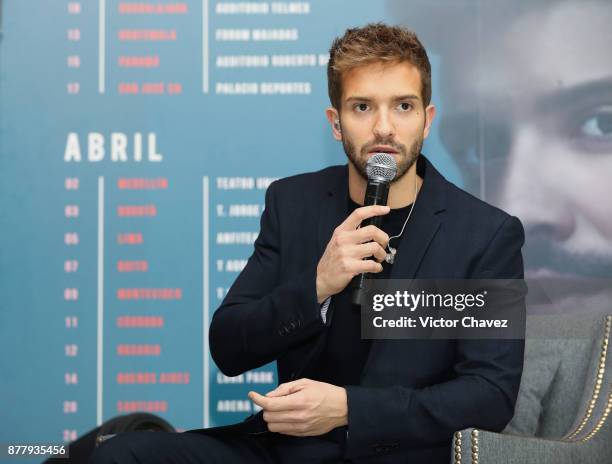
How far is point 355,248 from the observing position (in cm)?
183

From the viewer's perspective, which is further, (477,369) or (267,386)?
(267,386)

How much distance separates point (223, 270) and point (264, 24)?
999 mm

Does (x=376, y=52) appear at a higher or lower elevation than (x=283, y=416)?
higher

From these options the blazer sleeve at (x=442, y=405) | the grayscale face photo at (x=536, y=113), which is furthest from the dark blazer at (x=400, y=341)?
the grayscale face photo at (x=536, y=113)

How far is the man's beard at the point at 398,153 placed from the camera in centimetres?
208

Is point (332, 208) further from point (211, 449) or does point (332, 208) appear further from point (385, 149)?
point (211, 449)

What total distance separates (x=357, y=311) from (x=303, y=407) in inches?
14.3

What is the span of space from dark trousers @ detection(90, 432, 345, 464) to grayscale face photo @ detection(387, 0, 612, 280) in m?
1.55

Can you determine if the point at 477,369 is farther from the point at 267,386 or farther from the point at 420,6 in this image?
the point at 420,6

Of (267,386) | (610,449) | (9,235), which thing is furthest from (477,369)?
(9,235)

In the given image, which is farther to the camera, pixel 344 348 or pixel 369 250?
pixel 344 348

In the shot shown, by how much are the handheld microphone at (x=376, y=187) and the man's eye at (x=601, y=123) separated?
1535 mm

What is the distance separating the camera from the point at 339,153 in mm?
3338

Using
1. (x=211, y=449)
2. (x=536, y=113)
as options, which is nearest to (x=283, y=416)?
(x=211, y=449)
